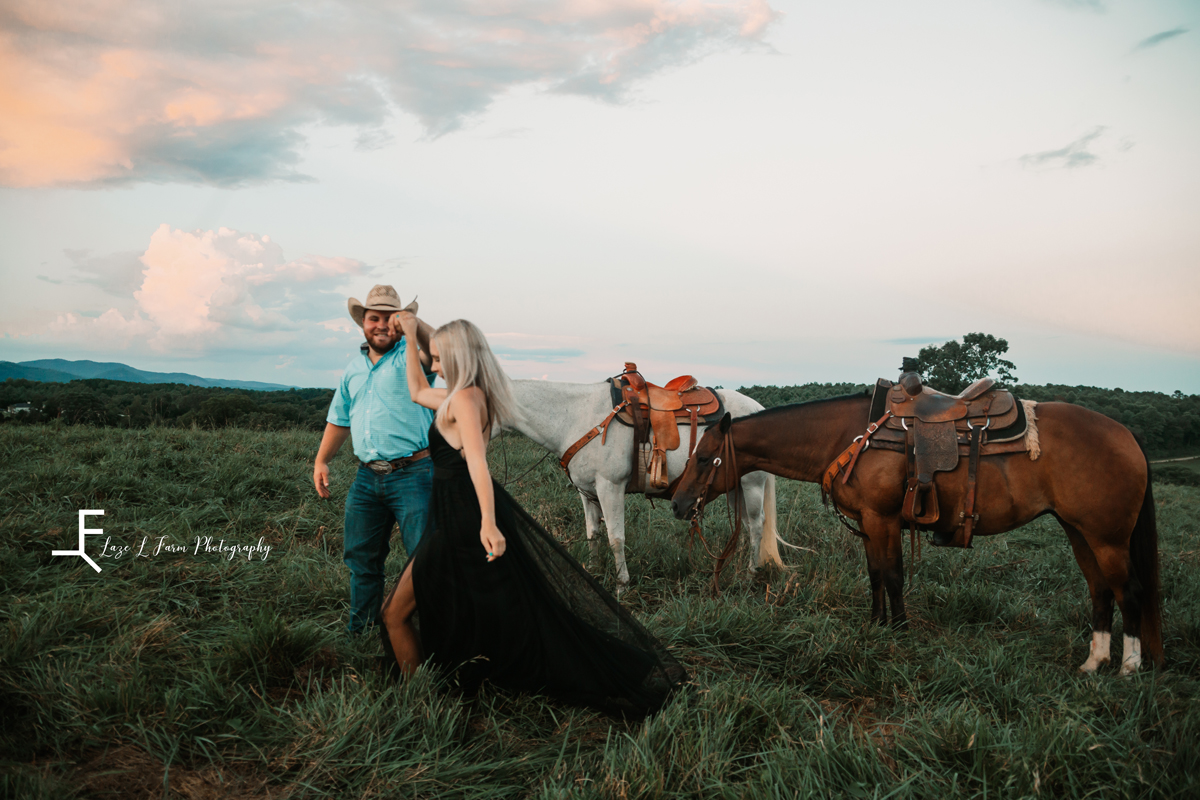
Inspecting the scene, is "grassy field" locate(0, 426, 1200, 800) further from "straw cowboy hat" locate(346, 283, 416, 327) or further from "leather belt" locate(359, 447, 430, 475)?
"straw cowboy hat" locate(346, 283, 416, 327)

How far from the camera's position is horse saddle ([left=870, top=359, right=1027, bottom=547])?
13.6 ft

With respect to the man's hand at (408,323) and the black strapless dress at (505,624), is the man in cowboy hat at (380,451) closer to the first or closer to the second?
the man's hand at (408,323)

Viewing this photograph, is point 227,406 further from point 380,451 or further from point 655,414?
point 380,451

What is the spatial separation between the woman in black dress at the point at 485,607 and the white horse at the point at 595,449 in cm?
208

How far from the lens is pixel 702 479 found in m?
4.75

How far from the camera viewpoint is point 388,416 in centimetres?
388

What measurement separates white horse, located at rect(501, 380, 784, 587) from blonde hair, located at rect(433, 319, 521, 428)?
8.01 ft

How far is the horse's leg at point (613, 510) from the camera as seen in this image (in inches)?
209

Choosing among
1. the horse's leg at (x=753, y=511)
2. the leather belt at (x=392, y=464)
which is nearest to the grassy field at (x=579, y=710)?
the horse's leg at (x=753, y=511)

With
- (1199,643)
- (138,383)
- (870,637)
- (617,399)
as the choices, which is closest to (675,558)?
(617,399)

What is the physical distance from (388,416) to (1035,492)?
413 cm

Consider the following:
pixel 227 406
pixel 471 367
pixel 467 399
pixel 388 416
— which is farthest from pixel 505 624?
pixel 227 406

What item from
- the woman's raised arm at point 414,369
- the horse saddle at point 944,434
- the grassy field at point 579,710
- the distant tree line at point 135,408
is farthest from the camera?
the distant tree line at point 135,408

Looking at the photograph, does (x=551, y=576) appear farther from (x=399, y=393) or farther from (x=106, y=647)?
(x=106, y=647)
